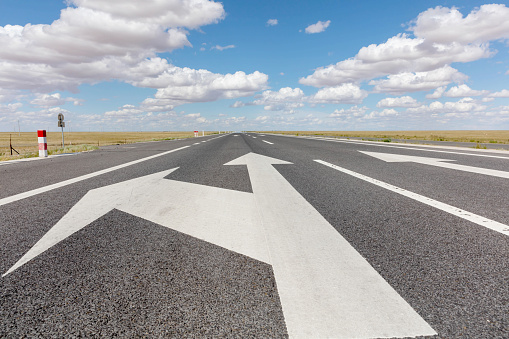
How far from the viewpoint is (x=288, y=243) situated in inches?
83.3

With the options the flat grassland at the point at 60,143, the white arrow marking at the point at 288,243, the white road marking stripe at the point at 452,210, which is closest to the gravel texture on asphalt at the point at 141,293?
the white arrow marking at the point at 288,243

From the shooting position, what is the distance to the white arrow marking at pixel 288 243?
1.28 metres

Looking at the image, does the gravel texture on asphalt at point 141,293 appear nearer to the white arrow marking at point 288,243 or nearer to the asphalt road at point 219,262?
the asphalt road at point 219,262

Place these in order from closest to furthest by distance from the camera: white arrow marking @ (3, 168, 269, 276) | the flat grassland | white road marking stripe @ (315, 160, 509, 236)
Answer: white arrow marking @ (3, 168, 269, 276)
white road marking stripe @ (315, 160, 509, 236)
the flat grassland

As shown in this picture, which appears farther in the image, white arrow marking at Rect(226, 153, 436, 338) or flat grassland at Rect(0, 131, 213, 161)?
flat grassland at Rect(0, 131, 213, 161)

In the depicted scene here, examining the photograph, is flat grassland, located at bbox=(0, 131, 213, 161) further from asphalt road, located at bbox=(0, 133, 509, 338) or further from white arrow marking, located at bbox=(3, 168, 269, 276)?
asphalt road, located at bbox=(0, 133, 509, 338)

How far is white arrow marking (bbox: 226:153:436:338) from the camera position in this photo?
1.23 meters

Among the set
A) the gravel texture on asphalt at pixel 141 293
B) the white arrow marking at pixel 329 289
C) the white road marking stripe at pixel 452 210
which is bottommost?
the gravel texture on asphalt at pixel 141 293

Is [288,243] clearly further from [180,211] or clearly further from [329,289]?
[180,211]

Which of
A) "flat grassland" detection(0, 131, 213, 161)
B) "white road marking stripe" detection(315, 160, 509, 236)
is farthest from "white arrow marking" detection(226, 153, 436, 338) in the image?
"flat grassland" detection(0, 131, 213, 161)

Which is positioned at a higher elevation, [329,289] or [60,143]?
[329,289]

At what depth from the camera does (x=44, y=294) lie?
1.53 m

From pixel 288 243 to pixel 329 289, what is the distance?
0.62 m

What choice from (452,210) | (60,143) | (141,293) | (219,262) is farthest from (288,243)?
(60,143)
